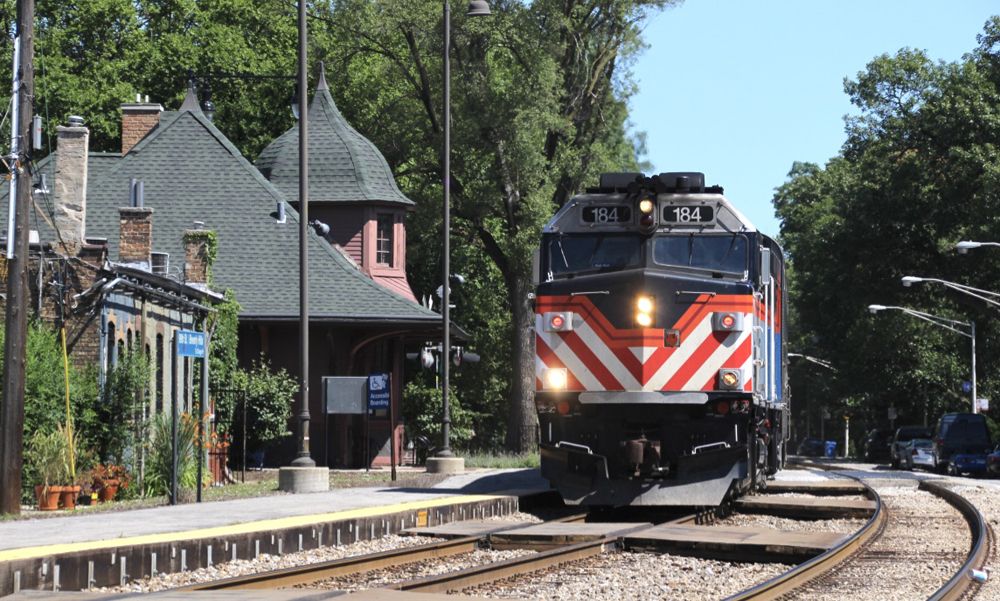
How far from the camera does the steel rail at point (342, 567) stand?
37.2 ft

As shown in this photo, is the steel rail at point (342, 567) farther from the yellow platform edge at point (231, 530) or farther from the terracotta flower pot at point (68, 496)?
the terracotta flower pot at point (68, 496)

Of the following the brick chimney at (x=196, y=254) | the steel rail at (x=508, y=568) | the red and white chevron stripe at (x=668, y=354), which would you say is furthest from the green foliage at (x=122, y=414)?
the steel rail at (x=508, y=568)

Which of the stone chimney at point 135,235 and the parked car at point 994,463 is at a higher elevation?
the stone chimney at point 135,235

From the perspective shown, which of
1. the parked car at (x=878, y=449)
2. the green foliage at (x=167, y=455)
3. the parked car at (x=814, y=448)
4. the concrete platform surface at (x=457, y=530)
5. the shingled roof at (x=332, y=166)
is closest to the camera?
the concrete platform surface at (x=457, y=530)

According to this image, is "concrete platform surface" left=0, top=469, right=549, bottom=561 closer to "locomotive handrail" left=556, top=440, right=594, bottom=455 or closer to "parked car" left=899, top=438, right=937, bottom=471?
"locomotive handrail" left=556, top=440, right=594, bottom=455

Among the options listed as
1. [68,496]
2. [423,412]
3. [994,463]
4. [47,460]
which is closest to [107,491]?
[68,496]

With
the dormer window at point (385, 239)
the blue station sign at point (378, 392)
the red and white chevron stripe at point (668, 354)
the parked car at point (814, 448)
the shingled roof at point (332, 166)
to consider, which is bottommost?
the parked car at point (814, 448)

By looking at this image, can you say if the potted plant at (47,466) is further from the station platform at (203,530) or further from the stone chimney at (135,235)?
the stone chimney at (135,235)

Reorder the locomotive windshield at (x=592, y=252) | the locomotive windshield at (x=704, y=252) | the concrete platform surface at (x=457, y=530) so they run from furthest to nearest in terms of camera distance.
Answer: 1. the locomotive windshield at (x=592, y=252)
2. the locomotive windshield at (x=704, y=252)
3. the concrete platform surface at (x=457, y=530)

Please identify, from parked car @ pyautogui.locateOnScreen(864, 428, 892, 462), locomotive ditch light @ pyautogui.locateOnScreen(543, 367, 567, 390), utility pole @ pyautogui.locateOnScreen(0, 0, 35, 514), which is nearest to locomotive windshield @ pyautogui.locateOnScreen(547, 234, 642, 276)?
locomotive ditch light @ pyautogui.locateOnScreen(543, 367, 567, 390)

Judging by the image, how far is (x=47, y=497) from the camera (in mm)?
19406

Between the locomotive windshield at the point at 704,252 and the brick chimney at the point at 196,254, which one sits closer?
the locomotive windshield at the point at 704,252

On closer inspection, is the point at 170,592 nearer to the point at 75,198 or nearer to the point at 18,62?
the point at 18,62

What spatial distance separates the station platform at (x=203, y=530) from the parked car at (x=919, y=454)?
35.6 m
